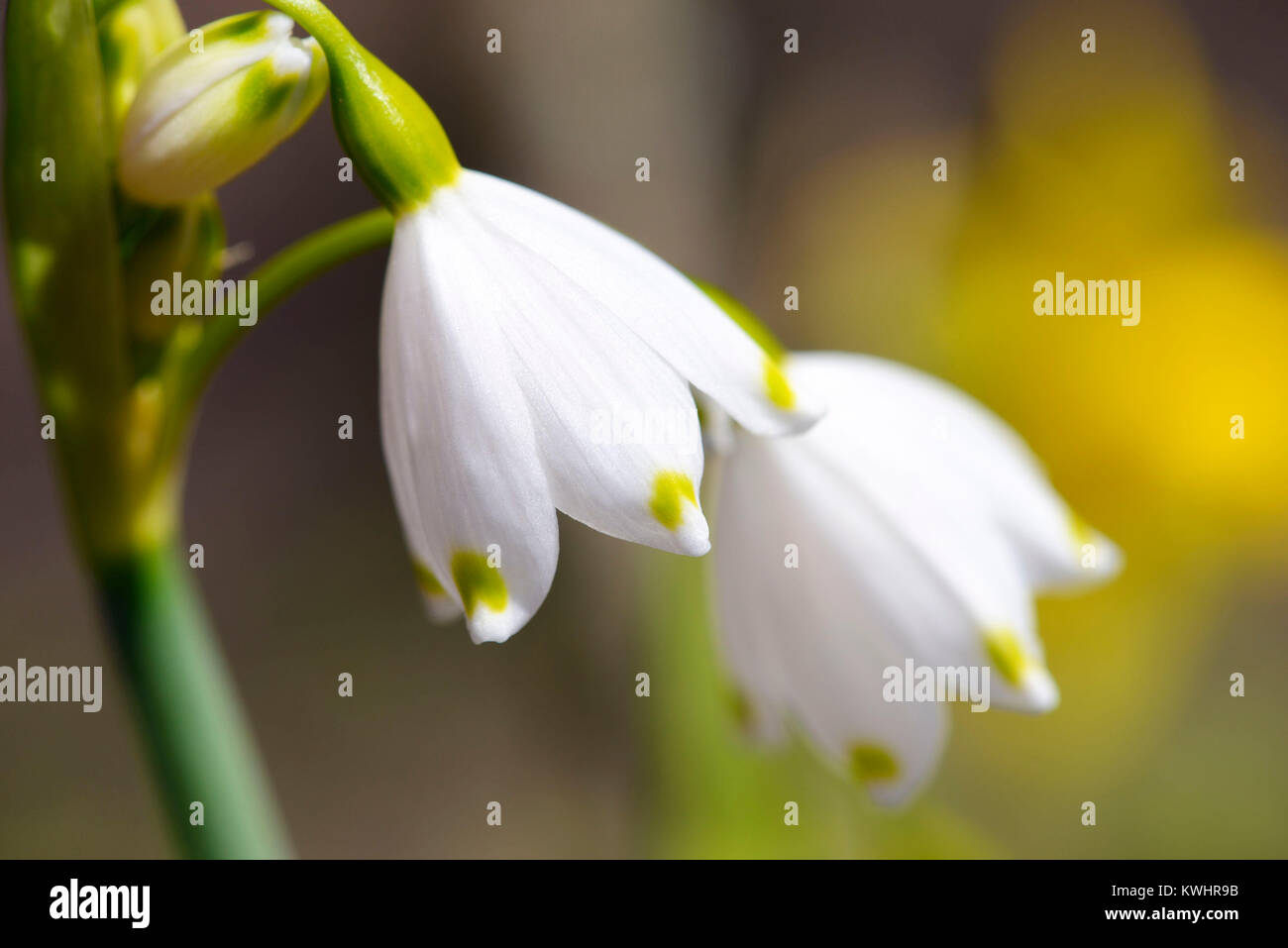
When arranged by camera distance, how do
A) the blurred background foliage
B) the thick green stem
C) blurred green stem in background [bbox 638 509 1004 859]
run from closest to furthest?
the thick green stem < blurred green stem in background [bbox 638 509 1004 859] < the blurred background foliage

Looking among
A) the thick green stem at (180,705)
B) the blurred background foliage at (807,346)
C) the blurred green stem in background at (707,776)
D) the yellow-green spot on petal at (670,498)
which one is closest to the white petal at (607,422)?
the yellow-green spot on petal at (670,498)

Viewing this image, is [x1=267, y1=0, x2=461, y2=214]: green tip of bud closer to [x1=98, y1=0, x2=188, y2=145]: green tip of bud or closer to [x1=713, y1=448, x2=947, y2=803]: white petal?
[x1=98, y1=0, x2=188, y2=145]: green tip of bud

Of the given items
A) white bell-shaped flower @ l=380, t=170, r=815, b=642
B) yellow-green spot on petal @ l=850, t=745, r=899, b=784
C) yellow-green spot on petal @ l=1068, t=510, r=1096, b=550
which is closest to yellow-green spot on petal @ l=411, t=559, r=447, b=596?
white bell-shaped flower @ l=380, t=170, r=815, b=642

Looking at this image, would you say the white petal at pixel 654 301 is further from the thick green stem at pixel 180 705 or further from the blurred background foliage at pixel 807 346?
the blurred background foliage at pixel 807 346

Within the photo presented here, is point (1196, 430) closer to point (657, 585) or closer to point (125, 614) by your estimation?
point (657, 585)

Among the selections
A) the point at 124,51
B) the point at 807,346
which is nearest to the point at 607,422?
the point at 124,51

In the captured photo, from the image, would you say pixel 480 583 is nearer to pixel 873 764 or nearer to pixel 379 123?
pixel 379 123
